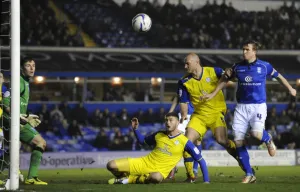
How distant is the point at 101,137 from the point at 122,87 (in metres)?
5.05

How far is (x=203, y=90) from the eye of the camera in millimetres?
13133

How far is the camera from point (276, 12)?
36.5 meters

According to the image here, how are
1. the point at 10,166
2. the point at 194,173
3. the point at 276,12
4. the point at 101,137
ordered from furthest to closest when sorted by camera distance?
the point at 276,12 → the point at 101,137 → the point at 194,173 → the point at 10,166

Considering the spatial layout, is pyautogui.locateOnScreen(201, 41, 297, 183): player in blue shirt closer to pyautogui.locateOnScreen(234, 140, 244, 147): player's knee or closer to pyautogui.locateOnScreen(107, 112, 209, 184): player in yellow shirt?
pyautogui.locateOnScreen(234, 140, 244, 147): player's knee

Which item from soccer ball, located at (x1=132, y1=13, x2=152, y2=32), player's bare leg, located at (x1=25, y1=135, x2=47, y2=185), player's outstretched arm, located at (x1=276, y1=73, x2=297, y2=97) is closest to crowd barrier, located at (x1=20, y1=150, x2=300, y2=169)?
soccer ball, located at (x1=132, y1=13, x2=152, y2=32)

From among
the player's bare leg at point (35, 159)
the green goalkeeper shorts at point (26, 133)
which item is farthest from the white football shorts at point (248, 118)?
the green goalkeeper shorts at point (26, 133)

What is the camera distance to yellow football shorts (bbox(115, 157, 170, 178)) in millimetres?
12094

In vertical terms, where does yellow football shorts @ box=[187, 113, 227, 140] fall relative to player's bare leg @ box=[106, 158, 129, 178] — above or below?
above

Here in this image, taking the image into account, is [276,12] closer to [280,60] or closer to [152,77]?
[280,60]

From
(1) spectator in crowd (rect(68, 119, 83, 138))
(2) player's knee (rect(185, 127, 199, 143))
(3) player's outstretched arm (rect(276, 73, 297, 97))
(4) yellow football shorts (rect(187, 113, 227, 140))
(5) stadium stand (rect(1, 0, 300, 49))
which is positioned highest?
(5) stadium stand (rect(1, 0, 300, 49))

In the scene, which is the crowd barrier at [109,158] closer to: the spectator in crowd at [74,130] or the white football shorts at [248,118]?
the spectator in crowd at [74,130]

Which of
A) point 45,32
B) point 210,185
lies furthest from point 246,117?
point 45,32

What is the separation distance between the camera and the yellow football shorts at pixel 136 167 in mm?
12094

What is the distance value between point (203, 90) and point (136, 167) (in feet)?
Result: 6.37
